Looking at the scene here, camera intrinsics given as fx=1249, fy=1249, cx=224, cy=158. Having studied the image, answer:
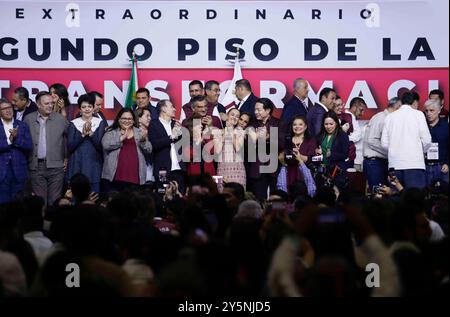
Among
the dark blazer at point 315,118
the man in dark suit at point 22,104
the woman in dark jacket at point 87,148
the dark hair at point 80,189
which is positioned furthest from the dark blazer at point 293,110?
the dark hair at point 80,189

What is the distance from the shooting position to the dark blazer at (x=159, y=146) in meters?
16.1

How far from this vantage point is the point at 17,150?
16078 mm

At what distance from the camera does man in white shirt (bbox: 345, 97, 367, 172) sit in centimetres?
1703

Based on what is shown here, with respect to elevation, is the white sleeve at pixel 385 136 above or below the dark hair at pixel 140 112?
below

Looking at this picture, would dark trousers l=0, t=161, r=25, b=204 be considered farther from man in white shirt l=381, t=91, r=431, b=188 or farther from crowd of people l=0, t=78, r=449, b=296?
man in white shirt l=381, t=91, r=431, b=188

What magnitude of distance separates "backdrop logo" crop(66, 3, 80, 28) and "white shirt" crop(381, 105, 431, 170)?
4617mm

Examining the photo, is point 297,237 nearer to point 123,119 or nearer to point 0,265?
point 0,265

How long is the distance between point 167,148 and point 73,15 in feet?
8.23

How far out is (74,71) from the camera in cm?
1722

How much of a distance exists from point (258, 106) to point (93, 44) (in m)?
2.58

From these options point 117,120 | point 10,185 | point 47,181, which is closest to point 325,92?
point 117,120

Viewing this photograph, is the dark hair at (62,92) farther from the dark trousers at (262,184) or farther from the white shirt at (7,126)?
the dark trousers at (262,184)

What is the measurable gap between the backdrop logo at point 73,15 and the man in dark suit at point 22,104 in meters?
1.17

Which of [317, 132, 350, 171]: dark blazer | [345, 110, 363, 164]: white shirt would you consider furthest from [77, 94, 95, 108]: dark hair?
[345, 110, 363, 164]: white shirt
